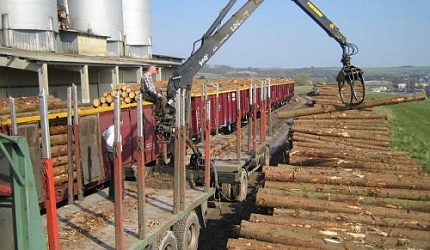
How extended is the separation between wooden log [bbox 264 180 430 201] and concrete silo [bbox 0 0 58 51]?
2424 cm

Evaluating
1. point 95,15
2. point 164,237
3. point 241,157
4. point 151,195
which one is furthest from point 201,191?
point 95,15

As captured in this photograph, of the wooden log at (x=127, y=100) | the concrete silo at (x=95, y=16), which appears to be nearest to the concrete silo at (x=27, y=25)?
the concrete silo at (x=95, y=16)

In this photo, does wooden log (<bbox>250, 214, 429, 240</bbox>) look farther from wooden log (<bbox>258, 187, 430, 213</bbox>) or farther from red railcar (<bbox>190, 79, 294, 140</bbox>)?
red railcar (<bbox>190, 79, 294, 140</bbox>)

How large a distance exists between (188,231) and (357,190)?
3417 mm

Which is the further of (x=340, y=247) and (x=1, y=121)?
(x=1, y=121)

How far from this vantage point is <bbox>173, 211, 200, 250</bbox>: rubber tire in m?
7.34

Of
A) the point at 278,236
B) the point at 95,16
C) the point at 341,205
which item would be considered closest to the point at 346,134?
the point at 341,205

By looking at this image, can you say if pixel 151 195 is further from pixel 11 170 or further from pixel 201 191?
pixel 11 170

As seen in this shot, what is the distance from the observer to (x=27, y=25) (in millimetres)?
27609

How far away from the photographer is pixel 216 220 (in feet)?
34.6

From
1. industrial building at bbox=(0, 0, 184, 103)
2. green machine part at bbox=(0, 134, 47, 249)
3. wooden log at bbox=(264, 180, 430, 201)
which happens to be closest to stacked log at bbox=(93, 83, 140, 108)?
wooden log at bbox=(264, 180, 430, 201)

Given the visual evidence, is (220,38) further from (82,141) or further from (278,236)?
(278,236)

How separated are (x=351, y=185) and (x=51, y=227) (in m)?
6.02

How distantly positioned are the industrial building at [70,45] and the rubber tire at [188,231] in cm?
1484
